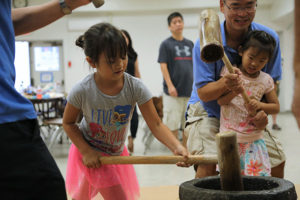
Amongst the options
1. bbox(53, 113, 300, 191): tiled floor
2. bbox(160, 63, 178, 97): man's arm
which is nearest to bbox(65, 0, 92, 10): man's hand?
bbox(53, 113, 300, 191): tiled floor

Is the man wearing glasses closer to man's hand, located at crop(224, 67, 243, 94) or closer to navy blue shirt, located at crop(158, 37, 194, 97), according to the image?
man's hand, located at crop(224, 67, 243, 94)

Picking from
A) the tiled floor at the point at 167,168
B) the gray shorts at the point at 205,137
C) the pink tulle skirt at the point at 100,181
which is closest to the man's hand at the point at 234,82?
the gray shorts at the point at 205,137

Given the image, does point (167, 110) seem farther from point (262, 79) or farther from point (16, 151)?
point (16, 151)

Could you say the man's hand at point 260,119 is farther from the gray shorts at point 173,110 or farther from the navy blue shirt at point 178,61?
the navy blue shirt at point 178,61

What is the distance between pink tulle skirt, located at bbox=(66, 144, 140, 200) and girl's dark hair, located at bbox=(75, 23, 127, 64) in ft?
1.84

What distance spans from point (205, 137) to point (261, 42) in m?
0.58

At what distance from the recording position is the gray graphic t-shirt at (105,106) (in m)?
2.04

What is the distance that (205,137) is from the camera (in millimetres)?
2256

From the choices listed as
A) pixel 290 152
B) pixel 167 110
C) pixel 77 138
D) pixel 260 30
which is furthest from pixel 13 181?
pixel 290 152

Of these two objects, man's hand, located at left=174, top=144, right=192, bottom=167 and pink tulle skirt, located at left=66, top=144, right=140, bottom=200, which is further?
pink tulle skirt, located at left=66, top=144, right=140, bottom=200

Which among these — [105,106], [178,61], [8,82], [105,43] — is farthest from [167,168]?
[8,82]

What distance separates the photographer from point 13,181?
1.19m

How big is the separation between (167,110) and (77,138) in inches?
119

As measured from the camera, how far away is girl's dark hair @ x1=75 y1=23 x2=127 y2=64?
1.92 m
